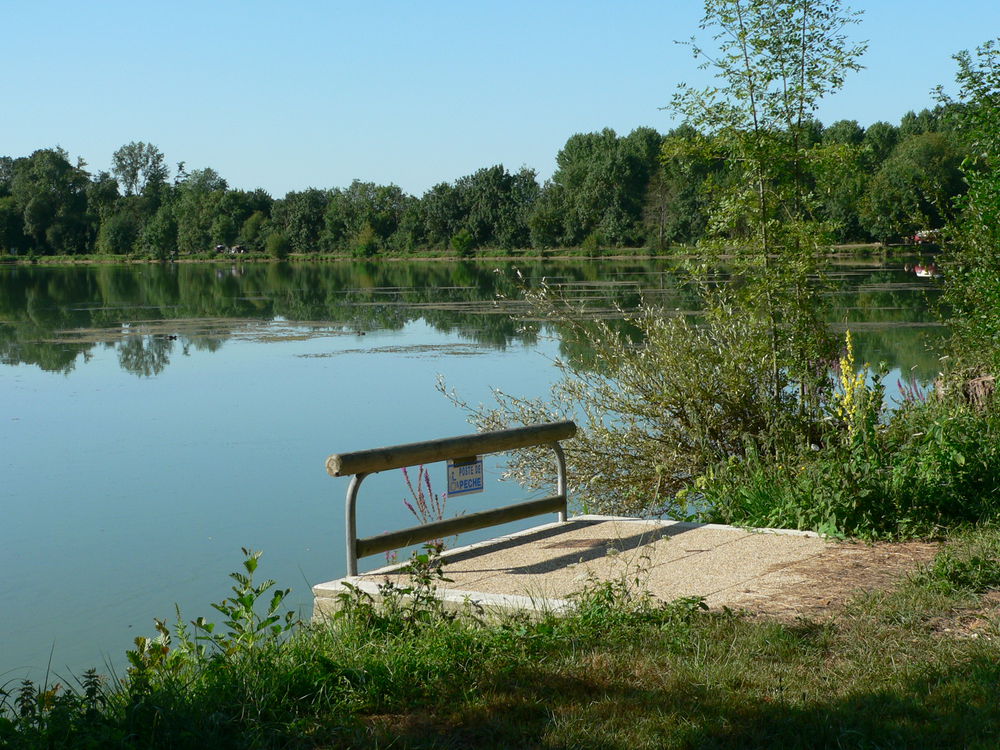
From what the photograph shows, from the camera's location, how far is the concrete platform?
5.98 metres

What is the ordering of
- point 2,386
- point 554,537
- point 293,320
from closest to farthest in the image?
point 554,537 < point 2,386 < point 293,320

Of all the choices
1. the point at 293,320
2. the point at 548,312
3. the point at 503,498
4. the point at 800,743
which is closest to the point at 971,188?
the point at 548,312

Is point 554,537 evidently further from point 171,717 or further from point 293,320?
point 293,320

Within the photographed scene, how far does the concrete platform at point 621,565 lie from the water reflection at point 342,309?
13.6 feet

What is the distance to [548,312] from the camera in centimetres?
1166

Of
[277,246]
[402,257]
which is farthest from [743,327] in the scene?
[277,246]

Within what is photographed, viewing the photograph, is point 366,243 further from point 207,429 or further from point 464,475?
point 464,475

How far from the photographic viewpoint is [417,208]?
98.7m

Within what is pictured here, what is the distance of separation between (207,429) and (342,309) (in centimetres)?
2284

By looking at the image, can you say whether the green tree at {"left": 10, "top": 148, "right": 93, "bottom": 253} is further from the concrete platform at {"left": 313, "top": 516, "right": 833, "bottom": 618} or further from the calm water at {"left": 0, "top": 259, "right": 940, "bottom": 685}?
the concrete platform at {"left": 313, "top": 516, "right": 833, "bottom": 618}

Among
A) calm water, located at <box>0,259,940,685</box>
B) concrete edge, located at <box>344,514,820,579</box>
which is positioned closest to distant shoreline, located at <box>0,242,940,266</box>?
calm water, located at <box>0,259,940,685</box>

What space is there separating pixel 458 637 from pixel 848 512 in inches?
134

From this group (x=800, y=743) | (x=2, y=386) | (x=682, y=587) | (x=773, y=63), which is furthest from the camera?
(x=2, y=386)

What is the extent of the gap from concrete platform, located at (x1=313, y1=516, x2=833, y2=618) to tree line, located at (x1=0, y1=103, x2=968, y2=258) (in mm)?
53617
